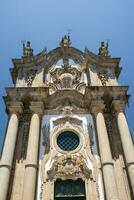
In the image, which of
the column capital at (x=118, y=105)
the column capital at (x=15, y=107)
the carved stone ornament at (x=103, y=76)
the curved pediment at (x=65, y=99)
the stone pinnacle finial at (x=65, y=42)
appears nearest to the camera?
the column capital at (x=15, y=107)

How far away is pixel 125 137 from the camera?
16.8 meters

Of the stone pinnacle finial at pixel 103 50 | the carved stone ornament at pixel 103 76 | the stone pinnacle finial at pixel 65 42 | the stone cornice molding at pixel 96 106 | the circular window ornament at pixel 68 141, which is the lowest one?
the circular window ornament at pixel 68 141

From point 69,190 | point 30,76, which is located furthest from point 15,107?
point 69,190

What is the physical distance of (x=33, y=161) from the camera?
51.5 feet

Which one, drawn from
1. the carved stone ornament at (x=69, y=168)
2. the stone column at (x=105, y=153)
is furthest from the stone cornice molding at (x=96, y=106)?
the carved stone ornament at (x=69, y=168)

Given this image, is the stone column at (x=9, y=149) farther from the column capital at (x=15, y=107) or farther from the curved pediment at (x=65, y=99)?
the curved pediment at (x=65, y=99)

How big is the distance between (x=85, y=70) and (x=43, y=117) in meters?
5.44

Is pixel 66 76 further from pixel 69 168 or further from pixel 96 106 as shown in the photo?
pixel 69 168

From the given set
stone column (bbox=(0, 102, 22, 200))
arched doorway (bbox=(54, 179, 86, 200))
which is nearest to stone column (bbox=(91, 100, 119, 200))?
arched doorway (bbox=(54, 179, 86, 200))

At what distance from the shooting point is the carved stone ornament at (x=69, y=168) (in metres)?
15.8

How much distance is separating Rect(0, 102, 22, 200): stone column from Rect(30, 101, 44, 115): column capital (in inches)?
28.1

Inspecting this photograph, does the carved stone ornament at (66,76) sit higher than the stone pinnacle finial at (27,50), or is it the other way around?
the stone pinnacle finial at (27,50)

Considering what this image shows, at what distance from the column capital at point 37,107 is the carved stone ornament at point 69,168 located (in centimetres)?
329

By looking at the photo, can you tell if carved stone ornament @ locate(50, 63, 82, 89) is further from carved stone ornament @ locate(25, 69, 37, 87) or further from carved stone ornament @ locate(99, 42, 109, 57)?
carved stone ornament @ locate(99, 42, 109, 57)
